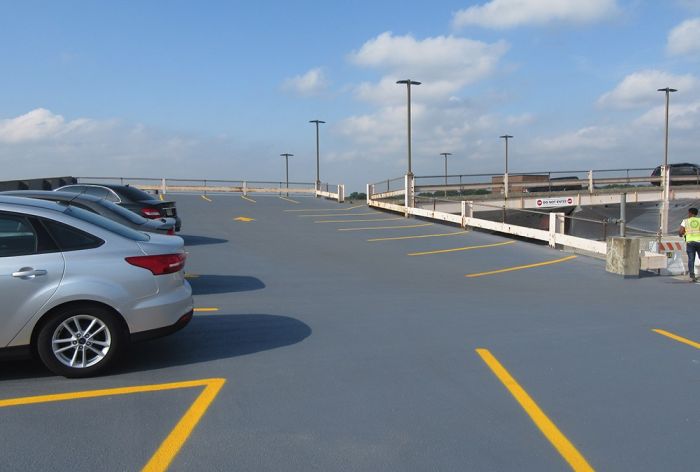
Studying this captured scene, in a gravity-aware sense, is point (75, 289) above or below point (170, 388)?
above

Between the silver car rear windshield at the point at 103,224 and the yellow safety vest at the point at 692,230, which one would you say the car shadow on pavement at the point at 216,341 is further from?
the yellow safety vest at the point at 692,230

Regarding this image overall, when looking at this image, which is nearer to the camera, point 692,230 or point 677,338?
point 677,338

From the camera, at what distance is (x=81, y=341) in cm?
504

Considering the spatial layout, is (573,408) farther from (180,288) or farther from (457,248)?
(457,248)

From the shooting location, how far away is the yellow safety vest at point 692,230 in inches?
464

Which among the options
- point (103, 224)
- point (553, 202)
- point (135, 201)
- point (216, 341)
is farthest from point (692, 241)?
point (553, 202)

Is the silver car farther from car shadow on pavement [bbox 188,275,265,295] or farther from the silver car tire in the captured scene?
car shadow on pavement [bbox 188,275,265,295]

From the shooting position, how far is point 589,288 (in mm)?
10734

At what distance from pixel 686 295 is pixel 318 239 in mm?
10084

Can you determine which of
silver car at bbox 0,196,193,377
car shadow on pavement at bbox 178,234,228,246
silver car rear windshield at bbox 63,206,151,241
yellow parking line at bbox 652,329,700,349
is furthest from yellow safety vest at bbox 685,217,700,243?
car shadow on pavement at bbox 178,234,228,246

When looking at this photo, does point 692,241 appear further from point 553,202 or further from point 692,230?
point 553,202

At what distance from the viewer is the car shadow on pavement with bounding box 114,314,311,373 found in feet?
18.7

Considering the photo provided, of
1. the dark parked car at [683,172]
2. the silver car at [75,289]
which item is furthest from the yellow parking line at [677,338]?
the dark parked car at [683,172]

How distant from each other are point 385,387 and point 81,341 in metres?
2.64
